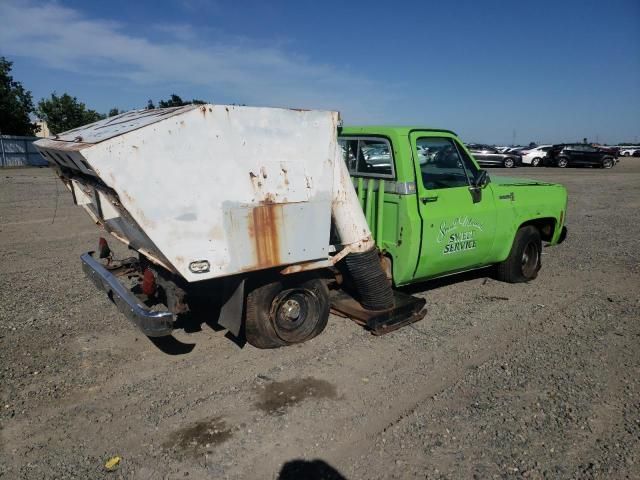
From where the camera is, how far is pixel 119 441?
306 centimetres

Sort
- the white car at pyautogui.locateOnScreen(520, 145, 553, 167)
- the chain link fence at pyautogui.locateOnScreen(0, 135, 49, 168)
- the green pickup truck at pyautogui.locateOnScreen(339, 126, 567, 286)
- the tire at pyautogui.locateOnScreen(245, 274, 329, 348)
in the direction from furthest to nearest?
the white car at pyautogui.locateOnScreen(520, 145, 553, 167), the chain link fence at pyautogui.locateOnScreen(0, 135, 49, 168), the green pickup truck at pyautogui.locateOnScreen(339, 126, 567, 286), the tire at pyautogui.locateOnScreen(245, 274, 329, 348)

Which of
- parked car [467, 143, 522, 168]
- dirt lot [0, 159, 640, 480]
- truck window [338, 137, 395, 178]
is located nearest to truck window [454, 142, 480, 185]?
truck window [338, 137, 395, 178]

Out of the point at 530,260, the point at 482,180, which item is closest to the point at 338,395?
the point at 482,180

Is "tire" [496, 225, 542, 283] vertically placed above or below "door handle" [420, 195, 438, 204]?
below

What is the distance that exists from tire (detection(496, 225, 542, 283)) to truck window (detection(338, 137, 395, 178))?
89.8 inches

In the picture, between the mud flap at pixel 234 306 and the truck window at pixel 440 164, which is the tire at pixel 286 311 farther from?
the truck window at pixel 440 164

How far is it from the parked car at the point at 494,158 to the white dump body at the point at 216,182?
28.3 metres

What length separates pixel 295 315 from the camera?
174 inches

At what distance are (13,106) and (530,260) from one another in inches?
1591

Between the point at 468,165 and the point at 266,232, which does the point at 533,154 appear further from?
the point at 266,232

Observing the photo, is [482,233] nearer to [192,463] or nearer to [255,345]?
[255,345]

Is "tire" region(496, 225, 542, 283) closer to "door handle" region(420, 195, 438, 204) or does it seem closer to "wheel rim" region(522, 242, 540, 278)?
"wheel rim" region(522, 242, 540, 278)

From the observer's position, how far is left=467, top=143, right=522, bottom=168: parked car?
101 feet

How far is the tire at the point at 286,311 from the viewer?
4105mm
